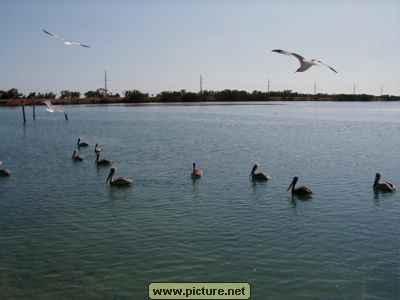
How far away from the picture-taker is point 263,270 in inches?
386

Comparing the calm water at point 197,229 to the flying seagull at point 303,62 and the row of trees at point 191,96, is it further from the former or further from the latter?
the row of trees at point 191,96

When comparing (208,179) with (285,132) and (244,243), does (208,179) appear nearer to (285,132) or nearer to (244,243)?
(244,243)

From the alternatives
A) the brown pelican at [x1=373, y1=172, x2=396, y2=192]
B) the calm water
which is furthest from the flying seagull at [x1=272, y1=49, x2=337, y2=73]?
the brown pelican at [x1=373, y1=172, x2=396, y2=192]

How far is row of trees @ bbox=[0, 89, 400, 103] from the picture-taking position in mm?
118312

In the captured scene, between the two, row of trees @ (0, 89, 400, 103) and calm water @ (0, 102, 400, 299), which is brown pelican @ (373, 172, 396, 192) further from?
row of trees @ (0, 89, 400, 103)

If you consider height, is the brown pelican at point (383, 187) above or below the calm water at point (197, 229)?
above

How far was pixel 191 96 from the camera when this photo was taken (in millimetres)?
125875

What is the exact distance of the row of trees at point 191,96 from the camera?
11831cm

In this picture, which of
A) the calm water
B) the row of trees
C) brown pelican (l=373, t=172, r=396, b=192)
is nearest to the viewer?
the calm water

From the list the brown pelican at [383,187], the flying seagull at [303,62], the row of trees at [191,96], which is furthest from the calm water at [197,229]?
the row of trees at [191,96]

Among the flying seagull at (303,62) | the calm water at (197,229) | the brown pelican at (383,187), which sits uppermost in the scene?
the flying seagull at (303,62)

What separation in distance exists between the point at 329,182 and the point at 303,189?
2.88m

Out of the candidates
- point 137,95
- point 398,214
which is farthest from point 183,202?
point 137,95

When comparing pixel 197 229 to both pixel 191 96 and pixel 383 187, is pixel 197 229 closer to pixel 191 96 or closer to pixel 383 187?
pixel 383 187
